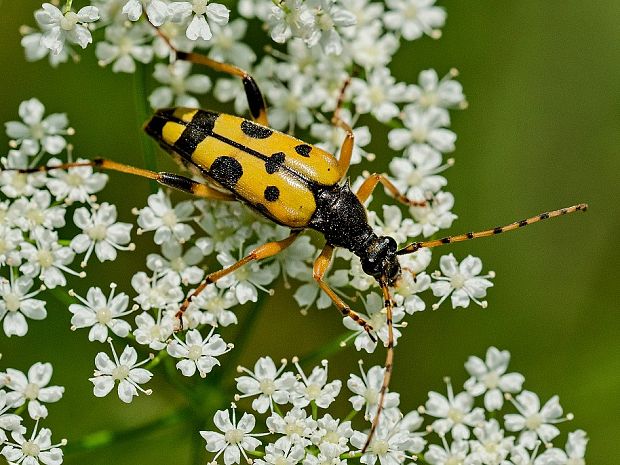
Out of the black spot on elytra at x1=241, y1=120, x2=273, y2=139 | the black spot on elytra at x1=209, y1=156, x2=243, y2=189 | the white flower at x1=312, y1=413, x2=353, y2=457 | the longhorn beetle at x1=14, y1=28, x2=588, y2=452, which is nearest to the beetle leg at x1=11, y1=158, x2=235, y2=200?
the longhorn beetle at x1=14, y1=28, x2=588, y2=452

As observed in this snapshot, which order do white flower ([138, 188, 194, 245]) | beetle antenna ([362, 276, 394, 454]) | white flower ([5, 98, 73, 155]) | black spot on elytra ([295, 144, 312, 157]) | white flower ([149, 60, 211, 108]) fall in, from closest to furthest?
beetle antenna ([362, 276, 394, 454])
black spot on elytra ([295, 144, 312, 157])
white flower ([138, 188, 194, 245])
white flower ([5, 98, 73, 155])
white flower ([149, 60, 211, 108])

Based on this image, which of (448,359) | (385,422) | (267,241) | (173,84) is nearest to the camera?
(385,422)

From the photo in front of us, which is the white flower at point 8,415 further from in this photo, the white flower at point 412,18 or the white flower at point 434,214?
the white flower at point 412,18

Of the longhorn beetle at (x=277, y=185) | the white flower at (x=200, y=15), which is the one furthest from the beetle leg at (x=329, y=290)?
the white flower at (x=200, y=15)

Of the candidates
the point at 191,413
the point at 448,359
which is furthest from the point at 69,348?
the point at 448,359

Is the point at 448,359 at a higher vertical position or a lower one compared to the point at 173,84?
lower

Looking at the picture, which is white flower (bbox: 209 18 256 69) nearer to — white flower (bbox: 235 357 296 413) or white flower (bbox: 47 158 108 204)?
white flower (bbox: 47 158 108 204)

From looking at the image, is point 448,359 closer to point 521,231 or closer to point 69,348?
point 521,231
